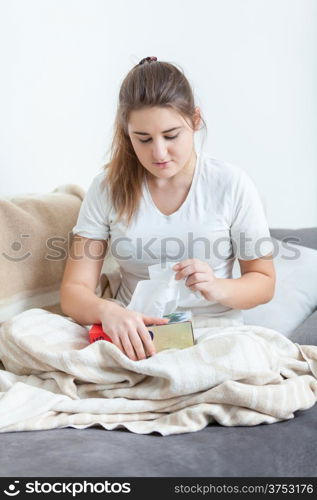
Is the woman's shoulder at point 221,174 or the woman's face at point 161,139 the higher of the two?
the woman's face at point 161,139

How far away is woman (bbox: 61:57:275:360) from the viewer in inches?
58.6

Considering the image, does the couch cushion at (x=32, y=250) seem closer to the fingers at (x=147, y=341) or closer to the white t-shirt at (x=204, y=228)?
the white t-shirt at (x=204, y=228)

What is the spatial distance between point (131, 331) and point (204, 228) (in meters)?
0.38

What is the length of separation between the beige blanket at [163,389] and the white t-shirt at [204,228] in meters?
0.33

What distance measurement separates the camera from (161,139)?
1470mm

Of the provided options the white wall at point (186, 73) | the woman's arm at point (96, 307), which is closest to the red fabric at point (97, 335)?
the woman's arm at point (96, 307)

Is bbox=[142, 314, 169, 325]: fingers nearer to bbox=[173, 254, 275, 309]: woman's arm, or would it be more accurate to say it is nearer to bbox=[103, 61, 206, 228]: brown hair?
bbox=[173, 254, 275, 309]: woman's arm

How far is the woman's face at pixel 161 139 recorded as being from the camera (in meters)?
1.46

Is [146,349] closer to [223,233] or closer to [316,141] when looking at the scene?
[223,233]

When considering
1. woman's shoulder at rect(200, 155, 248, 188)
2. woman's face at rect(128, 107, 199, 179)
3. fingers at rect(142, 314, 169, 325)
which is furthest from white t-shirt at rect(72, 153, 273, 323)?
fingers at rect(142, 314, 169, 325)

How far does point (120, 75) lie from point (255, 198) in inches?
37.3
